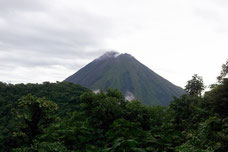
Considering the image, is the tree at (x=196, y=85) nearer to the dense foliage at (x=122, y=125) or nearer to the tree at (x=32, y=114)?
the dense foliage at (x=122, y=125)

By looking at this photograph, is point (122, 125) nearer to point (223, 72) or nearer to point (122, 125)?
point (122, 125)

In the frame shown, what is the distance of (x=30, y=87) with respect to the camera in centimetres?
9550

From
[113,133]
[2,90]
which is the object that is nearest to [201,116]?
[113,133]

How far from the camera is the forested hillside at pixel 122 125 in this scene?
1352 centimetres

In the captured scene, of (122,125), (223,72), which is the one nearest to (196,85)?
(223,72)

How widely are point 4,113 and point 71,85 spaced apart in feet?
159

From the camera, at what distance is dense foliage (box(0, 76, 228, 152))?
13825 mm

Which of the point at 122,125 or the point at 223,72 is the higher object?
the point at 223,72

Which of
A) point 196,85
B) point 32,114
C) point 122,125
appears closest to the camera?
point 122,125

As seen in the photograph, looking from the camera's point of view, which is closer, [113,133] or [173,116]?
[113,133]

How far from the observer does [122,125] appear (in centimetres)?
1536

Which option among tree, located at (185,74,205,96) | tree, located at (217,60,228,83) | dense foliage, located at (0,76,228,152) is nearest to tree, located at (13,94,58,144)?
dense foliage, located at (0,76,228,152)

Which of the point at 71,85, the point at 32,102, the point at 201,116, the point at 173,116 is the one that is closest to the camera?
the point at 32,102

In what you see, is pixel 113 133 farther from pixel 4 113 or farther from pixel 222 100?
pixel 4 113
